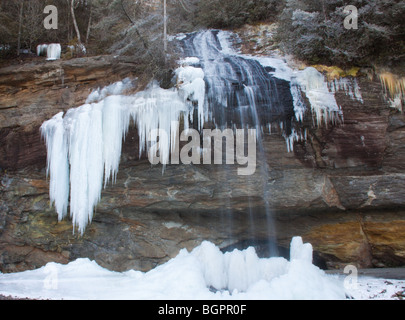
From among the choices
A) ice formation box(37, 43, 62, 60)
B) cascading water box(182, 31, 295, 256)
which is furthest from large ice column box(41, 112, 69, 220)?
cascading water box(182, 31, 295, 256)

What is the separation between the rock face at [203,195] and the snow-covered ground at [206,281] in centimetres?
60

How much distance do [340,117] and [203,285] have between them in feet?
13.8

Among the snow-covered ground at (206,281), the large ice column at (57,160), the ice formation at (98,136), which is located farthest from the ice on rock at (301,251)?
the large ice column at (57,160)

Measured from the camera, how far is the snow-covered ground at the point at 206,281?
472 cm

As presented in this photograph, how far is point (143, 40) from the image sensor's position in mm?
7004

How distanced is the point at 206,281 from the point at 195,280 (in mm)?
519

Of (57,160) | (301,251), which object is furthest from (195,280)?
(57,160)

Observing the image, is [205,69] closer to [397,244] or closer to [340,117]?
[340,117]

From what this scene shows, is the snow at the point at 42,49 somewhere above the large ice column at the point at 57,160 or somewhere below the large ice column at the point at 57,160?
above

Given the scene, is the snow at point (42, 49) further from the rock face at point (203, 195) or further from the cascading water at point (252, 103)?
the cascading water at point (252, 103)

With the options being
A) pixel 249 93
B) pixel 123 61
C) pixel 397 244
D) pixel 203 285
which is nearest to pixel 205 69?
pixel 249 93

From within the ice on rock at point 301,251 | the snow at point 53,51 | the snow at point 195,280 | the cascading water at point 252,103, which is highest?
the snow at point 53,51
